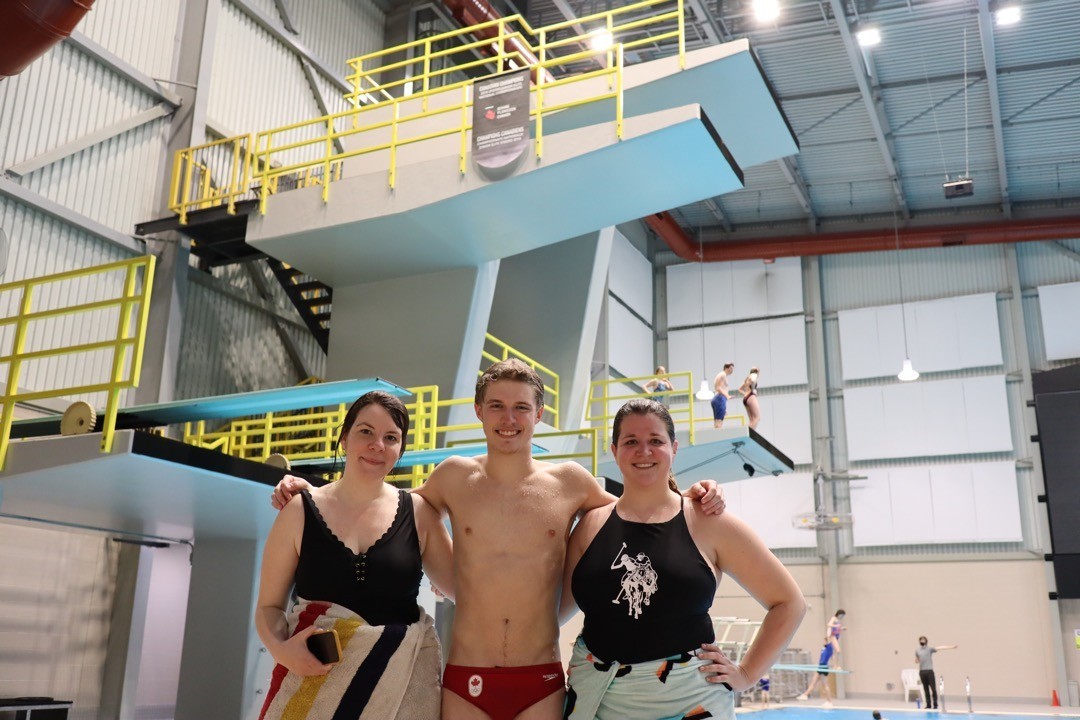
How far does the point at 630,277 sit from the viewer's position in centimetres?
3550

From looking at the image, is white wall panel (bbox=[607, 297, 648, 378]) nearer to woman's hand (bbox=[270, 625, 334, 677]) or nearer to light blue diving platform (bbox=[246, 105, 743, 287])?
light blue diving platform (bbox=[246, 105, 743, 287])

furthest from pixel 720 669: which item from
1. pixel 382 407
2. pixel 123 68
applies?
pixel 123 68

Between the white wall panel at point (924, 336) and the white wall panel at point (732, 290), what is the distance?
2.44 m

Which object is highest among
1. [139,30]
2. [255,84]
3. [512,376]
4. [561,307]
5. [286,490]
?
[255,84]

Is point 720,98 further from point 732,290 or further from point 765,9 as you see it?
point 732,290

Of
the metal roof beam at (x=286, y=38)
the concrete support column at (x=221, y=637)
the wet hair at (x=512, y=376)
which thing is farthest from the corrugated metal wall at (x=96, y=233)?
the wet hair at (x=512, y=376)

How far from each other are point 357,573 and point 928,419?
32.2 metres

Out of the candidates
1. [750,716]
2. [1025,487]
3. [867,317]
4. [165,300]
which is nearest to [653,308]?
[867,317]

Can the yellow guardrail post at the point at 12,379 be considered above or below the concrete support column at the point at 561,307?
below

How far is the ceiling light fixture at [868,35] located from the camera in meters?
23.8

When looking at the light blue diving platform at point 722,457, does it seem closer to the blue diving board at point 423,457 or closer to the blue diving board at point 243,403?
the blue diving board at point 423,457

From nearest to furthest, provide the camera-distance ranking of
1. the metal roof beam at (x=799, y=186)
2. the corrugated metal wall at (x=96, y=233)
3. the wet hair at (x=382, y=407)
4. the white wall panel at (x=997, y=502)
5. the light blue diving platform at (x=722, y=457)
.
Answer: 1. the wet hair at (x=382, y=407)
2. the corrugated metal wall at (x=96, y=233)
3. the light blue diving platform at (x=722, y=457)
4. the white wall panel at (x=997, y=502)
5. the metal roof beam at (x=799, y=186)

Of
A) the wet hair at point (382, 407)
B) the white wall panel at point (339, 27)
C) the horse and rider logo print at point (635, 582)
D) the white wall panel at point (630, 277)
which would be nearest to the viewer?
the horse and rider logo print at point (635, 582)

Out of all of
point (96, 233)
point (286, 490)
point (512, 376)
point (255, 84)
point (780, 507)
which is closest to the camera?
point (286, 490)
